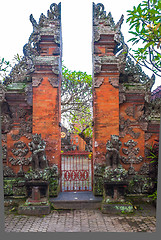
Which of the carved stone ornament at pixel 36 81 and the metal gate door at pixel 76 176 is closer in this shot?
the carved stone ornament at pixel 36 81

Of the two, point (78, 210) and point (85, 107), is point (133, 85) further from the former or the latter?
point (85, 107)

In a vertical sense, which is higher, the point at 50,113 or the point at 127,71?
the point at 127,71

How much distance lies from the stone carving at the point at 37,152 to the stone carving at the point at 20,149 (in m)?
0.87

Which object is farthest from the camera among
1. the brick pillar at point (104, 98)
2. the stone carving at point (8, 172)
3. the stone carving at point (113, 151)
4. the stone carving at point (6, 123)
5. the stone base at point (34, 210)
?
the stone carving at point (6, 123)

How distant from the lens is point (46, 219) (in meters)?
5.52

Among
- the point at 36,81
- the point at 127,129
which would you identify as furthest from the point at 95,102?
the point at 36,81

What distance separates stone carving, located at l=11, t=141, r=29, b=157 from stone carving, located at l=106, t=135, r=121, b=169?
9.08 feet

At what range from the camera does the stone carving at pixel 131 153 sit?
695 centimetres

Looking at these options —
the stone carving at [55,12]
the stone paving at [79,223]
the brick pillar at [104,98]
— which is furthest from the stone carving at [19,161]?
the stone carving at [55,12]

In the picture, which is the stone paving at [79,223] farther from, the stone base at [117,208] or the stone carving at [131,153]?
the stone carving at [131,153]

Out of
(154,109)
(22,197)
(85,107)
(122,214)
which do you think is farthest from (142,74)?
(85,107)

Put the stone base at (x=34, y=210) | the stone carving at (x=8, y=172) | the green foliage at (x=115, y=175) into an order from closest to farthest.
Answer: the stone base at (x=34, y=210) < the green foliage at (x=115, y=175) < the stone carving at (x=8, y=172)

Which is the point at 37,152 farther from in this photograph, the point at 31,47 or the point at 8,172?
the point at 31,47

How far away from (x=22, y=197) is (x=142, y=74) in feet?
19.4
